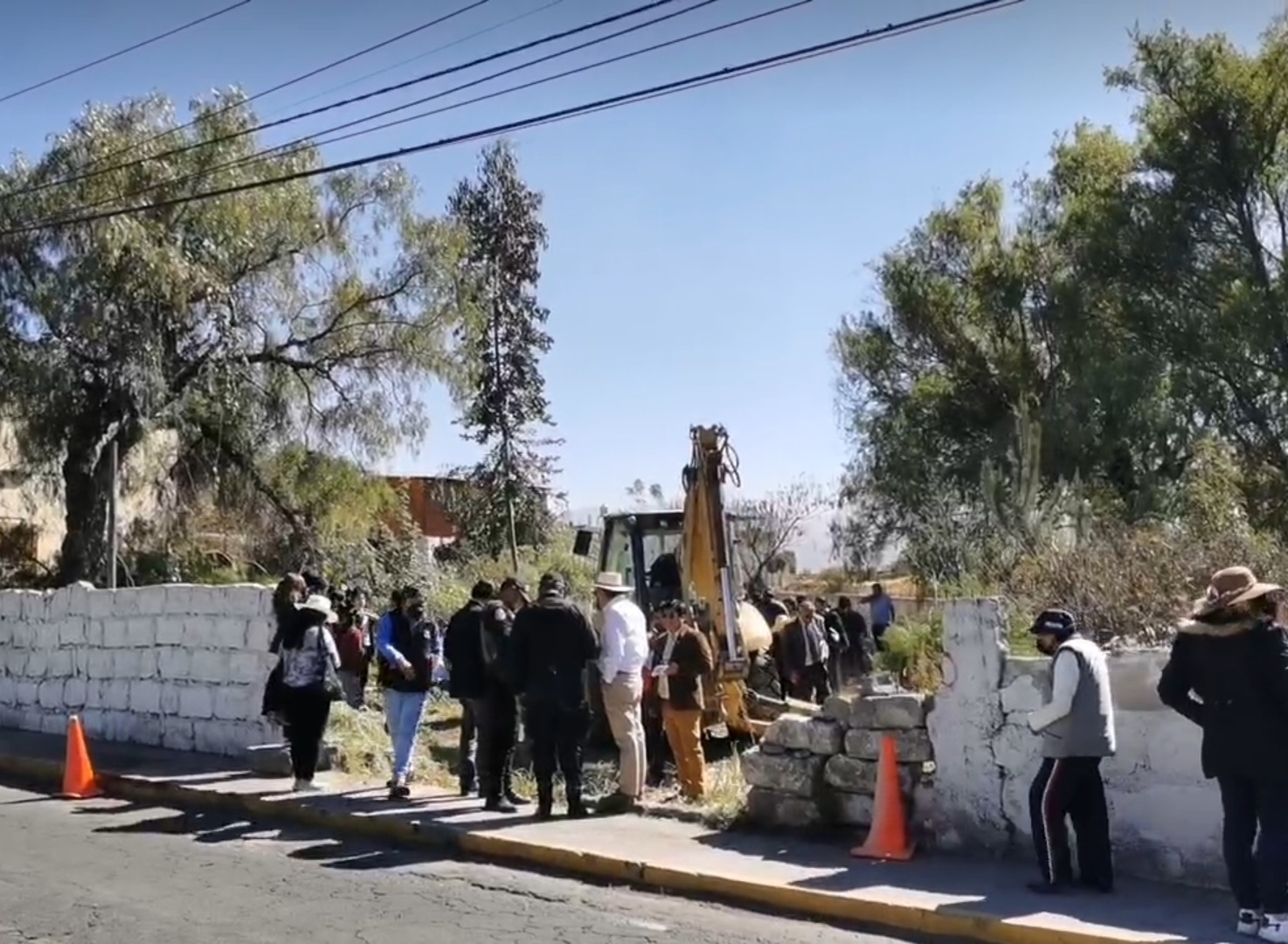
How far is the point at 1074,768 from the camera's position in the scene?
27.1ft

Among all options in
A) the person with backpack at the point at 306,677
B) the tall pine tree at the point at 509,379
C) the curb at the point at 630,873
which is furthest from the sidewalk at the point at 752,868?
the tall pine tree at the point at 509,379

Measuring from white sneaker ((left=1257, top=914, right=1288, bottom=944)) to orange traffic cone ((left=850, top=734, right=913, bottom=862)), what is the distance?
2458mm

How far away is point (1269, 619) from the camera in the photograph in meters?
7.38

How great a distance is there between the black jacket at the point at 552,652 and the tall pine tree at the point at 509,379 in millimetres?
32855

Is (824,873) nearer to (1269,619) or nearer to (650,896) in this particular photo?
(650,896)

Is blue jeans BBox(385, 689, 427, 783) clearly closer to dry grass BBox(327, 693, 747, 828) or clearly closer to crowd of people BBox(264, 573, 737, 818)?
crowd of people BBox(264, 573, 737, 818)

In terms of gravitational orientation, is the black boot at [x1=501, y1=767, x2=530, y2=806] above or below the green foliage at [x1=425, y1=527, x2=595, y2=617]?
below

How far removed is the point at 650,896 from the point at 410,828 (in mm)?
2521

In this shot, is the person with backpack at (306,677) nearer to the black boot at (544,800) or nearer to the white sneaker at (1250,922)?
the black boot at (544,800)

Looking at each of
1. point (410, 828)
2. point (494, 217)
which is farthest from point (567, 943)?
point (494, 217)

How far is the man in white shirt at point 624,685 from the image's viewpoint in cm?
1127

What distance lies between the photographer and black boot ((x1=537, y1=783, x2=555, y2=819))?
11.1 m

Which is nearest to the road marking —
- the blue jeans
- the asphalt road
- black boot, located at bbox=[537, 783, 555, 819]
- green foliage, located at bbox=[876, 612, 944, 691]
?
the asphalt road

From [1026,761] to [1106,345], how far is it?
62.8 feet
